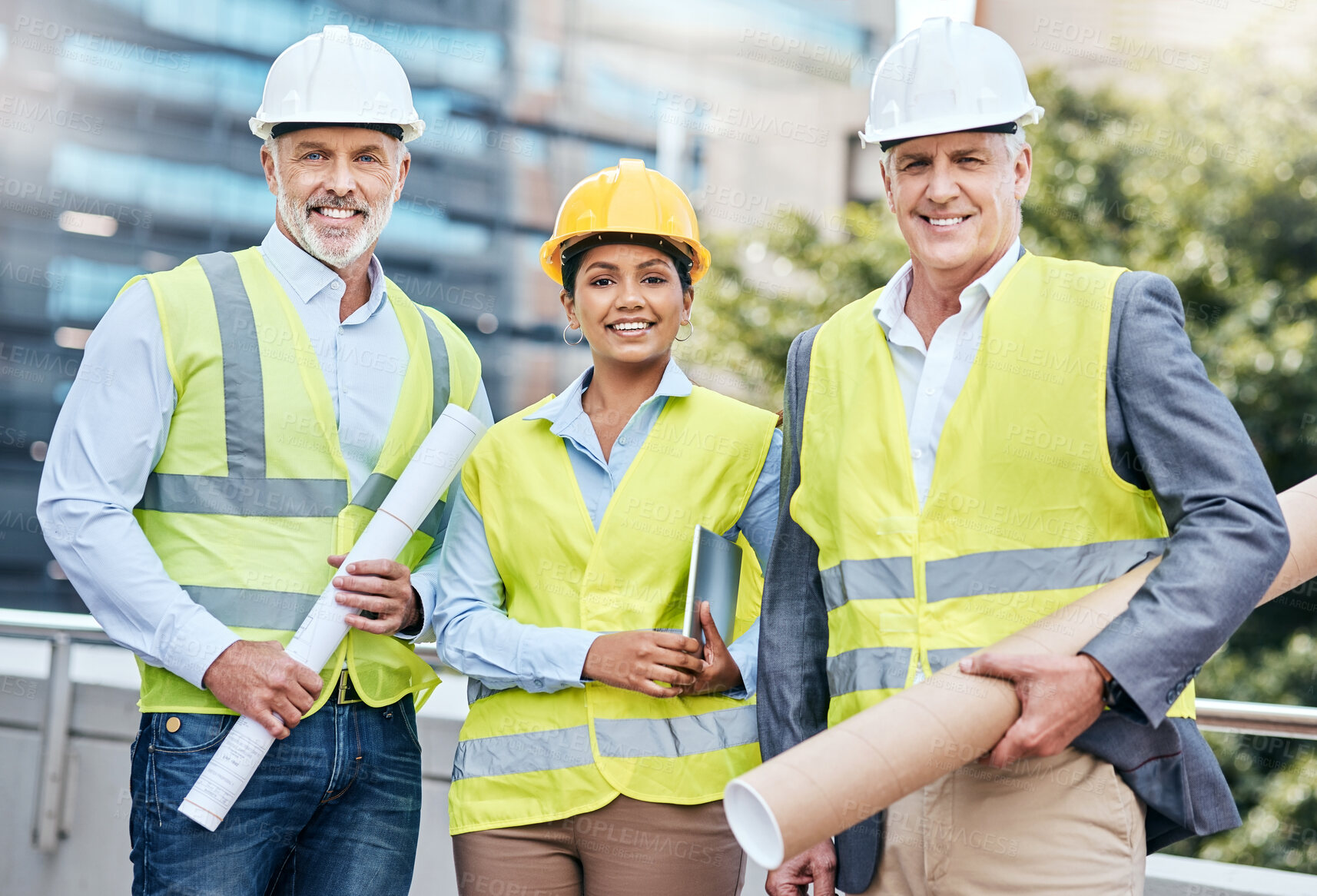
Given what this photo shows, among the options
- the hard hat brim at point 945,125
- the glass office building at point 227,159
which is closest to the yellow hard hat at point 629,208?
the hard hat brim at point 945,125

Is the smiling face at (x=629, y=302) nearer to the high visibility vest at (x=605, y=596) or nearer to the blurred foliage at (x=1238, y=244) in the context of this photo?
the high visibility vest at (x=605, y=596)

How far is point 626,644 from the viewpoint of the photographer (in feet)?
6.93

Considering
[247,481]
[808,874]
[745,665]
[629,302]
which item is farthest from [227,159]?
[808,874]

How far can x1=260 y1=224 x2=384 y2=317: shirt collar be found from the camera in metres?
2.49

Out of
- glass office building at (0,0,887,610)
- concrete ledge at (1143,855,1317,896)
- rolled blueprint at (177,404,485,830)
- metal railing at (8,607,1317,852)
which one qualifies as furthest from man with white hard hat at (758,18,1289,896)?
glass office building at (0,0,887,610)

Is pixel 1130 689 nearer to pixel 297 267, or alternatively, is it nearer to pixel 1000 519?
pixel 1000 519

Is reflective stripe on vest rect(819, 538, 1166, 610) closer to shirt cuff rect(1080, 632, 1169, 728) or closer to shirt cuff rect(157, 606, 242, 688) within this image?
shirt cuff rect(1080, 632, 1169, 728)

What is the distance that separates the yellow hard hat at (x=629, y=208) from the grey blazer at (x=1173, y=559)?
0.89 meters

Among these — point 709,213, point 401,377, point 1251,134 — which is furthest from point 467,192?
point 401,377

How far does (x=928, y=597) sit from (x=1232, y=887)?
1.63 meters

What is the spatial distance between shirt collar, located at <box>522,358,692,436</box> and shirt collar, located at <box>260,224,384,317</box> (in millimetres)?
517

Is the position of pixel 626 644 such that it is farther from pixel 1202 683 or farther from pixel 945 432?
pixel 1202 683

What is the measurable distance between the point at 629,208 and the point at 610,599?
2.48 ft

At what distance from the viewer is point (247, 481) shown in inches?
90.7
